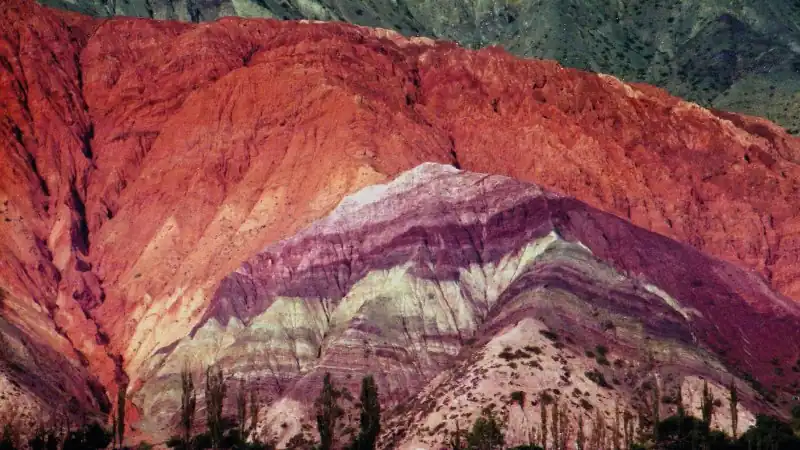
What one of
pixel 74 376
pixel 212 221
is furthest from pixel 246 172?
pixel 74 376

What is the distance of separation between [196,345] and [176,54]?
4363 centimetres

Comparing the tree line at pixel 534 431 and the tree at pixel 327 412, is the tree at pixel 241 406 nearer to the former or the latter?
the tree line at pixel 534 431

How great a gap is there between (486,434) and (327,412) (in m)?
9.30

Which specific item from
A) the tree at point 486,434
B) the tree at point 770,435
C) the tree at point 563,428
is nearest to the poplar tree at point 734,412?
the tree at point 770,435

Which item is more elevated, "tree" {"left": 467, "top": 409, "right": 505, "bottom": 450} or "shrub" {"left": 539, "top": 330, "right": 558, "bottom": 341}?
"shrub" {"left": 539, "top": 330, "right": 558, "bottom": 341}

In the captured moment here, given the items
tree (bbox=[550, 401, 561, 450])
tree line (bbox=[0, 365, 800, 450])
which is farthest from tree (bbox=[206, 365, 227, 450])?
tree (bbox=[550, 401, 561, 450])

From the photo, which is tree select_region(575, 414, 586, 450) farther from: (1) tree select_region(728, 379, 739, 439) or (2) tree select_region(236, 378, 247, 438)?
(2) tree select_region(236, 378, 247, 438)

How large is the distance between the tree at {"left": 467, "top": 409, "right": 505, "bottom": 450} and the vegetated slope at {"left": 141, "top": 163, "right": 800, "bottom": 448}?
3.48 ft

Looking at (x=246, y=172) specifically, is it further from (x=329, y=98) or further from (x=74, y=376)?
(x=74, y=376)

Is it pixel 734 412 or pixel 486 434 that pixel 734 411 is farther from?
pixel 486 434

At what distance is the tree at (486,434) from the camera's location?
90.9 m

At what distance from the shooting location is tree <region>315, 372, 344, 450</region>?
87625 mm

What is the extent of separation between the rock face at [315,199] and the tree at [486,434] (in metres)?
10.4

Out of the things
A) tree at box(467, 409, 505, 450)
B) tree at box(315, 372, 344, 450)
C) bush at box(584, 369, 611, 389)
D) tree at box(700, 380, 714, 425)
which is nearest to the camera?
tree at box(315, 372, 344, 450)
